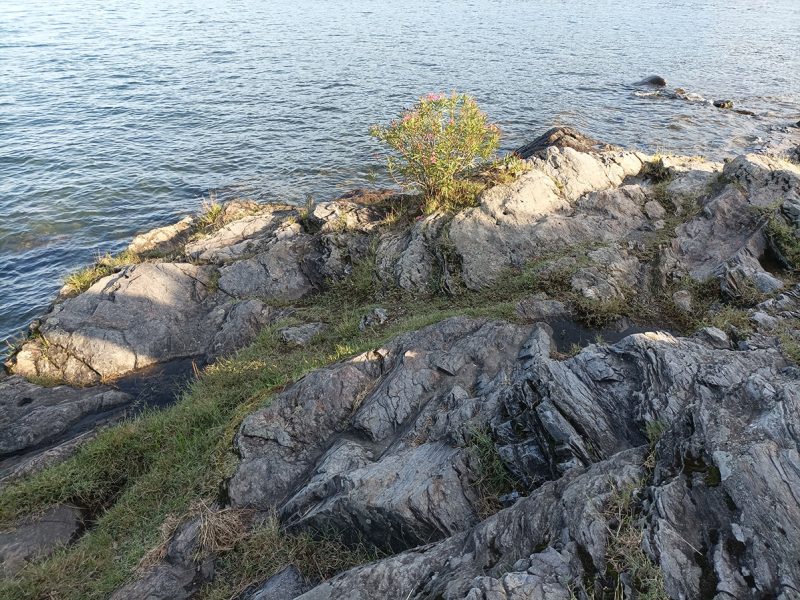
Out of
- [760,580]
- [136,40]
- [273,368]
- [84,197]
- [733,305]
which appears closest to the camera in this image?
[760,580]

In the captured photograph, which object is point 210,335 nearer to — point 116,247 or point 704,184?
point 116,247

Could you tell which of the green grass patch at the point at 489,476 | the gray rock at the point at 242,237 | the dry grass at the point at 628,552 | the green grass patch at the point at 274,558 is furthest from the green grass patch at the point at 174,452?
the dry grass at the point at 628,552

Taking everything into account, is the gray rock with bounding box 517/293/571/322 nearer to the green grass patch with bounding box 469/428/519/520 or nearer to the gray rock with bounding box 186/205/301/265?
the green grass patch with bounding box 469/428/519/520

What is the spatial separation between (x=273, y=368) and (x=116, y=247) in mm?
12362

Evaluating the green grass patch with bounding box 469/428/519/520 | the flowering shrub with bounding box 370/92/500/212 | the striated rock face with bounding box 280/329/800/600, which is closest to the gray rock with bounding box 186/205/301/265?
the flowering shrub with bounding box 370/92/500/212

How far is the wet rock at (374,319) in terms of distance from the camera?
45.6 ft

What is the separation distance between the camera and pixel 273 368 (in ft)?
42.7

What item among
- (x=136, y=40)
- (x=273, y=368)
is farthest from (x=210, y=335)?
(x=136, y=40)

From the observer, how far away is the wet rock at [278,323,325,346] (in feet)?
46.6

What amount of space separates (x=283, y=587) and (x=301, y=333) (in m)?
7.75

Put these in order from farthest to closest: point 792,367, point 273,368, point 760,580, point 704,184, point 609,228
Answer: point 704,184 → point 609,228 → point 273,368 → point 792,367 → point 760,580

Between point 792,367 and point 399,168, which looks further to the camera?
point 399,168

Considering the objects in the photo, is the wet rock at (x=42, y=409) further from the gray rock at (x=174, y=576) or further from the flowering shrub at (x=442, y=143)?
the flowering shrub at (x=442, y=143)

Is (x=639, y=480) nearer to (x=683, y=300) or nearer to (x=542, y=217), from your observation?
(x=683, y=300)
